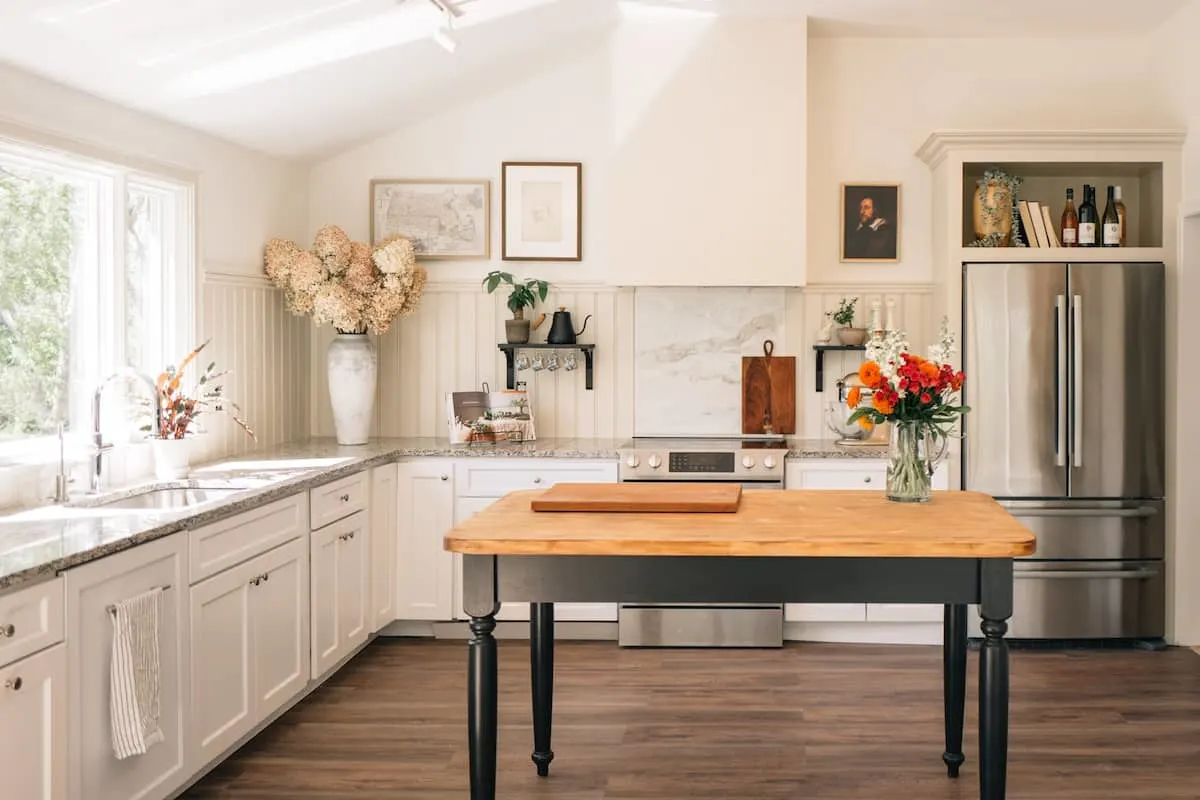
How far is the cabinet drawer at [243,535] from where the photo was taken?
3330mm

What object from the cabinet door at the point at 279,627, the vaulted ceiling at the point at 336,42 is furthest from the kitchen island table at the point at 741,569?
the vaulted ceiling at the point at 336,42

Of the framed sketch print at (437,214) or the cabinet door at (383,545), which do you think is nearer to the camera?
the cabinet door at (383,545)

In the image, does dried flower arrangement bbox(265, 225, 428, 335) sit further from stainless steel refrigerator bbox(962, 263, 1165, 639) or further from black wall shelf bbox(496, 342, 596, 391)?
stainless steel refrigerator bbox(962, 263, 1165, 639)

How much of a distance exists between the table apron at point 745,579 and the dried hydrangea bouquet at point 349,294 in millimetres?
2711

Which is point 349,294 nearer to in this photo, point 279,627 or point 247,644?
point 279,627

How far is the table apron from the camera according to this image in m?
2.83

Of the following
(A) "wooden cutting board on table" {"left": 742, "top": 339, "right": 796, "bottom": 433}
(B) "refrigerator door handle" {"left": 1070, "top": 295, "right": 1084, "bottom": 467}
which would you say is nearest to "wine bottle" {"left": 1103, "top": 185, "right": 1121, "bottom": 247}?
(B) "refrigerator door handle" {"left": 1070, "top": 295, "right": 1084, "bottom": 467}

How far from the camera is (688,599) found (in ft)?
9.37

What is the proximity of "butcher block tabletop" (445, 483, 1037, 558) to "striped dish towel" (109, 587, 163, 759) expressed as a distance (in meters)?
0.85

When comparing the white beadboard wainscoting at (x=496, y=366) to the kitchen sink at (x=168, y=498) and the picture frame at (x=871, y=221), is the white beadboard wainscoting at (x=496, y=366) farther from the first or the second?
the kitchen sink at (x=168, y=498)

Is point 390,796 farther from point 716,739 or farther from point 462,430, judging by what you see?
point 462,430

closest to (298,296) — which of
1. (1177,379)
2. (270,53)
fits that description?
(270,53)

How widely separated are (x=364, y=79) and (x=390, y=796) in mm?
3031

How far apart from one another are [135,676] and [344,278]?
9.12 feet
